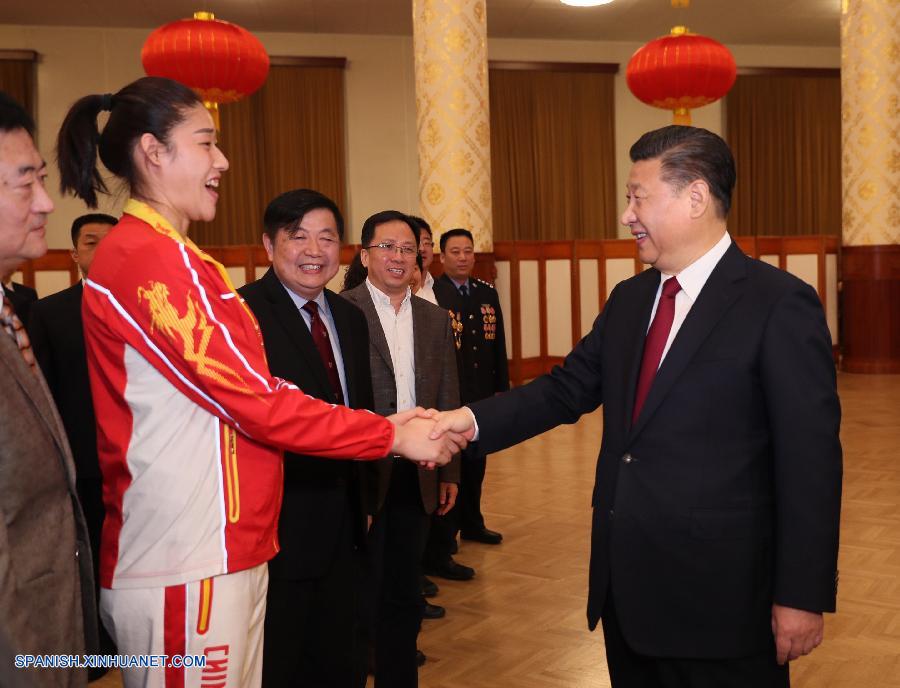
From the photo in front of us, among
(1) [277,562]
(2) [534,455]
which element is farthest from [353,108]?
(1) [277,562]

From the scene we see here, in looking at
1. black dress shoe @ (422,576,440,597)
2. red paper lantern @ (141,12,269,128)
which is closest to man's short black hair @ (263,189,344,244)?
black dress shoe @ (422,576,440,597)

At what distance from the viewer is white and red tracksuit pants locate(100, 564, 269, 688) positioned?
1604 mm

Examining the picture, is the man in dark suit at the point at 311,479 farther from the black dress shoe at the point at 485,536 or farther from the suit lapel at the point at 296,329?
the black dress shoe at the point at 485,536

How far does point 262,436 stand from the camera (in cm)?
169

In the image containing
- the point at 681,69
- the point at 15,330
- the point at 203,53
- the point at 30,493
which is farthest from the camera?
the point at 681,69

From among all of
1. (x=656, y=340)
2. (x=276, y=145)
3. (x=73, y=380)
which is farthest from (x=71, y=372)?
(x=276, y=145)

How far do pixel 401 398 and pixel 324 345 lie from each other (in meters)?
0.60

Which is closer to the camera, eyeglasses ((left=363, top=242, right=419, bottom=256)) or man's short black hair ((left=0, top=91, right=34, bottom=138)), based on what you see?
man's short black hair ((left=0, top=91, right=34, bottom=138))

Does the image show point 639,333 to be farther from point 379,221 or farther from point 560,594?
point 560,594

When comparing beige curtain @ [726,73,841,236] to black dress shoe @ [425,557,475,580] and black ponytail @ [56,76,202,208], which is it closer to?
black dress shoe @ [425,557,475,580]

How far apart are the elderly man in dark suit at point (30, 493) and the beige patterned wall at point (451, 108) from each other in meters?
6.31

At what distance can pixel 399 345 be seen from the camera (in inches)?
123

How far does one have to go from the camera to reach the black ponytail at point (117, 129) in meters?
1.71

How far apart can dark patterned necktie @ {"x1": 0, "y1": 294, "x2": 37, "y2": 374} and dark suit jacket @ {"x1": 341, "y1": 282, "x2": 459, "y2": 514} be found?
151 centimetres
